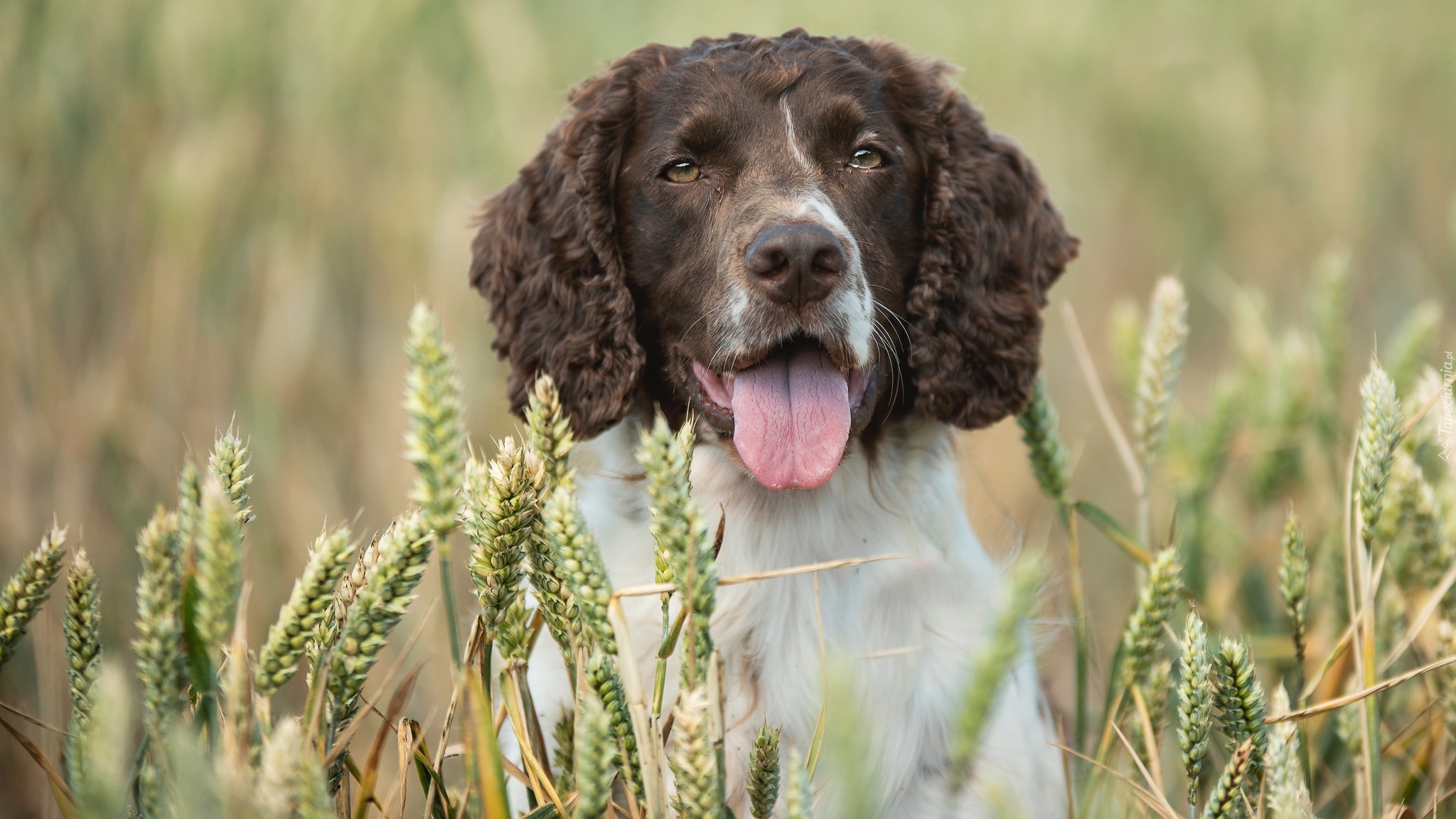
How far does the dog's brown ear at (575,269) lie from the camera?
3.03 metres

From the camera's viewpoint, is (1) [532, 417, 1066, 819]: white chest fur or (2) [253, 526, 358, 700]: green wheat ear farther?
(1) [532, 417, 1066, 819]: white chest fur

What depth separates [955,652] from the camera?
2848mm

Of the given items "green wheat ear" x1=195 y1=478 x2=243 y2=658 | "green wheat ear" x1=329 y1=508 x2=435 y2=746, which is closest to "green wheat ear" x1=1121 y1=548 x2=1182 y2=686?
"green wheat ear" x1=329 y1=508 x2=435 y2=746

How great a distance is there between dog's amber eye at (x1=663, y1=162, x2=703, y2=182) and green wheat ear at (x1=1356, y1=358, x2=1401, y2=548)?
168 centimetres

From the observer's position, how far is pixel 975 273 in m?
3.17

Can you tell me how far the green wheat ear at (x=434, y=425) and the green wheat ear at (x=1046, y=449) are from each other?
157 centimetres

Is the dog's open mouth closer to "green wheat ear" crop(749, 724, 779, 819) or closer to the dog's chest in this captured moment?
the dog's chest

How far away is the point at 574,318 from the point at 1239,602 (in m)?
2.49

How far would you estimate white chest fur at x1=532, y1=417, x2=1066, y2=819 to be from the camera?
2.75 m

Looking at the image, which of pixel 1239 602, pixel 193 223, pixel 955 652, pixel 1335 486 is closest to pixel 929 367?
pixel 955 652

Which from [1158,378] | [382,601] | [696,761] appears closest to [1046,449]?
[1158,378]

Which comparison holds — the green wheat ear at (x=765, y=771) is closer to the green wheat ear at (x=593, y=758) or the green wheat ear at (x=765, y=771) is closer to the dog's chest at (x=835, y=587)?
the green wheat ear at (x=593, y=758)

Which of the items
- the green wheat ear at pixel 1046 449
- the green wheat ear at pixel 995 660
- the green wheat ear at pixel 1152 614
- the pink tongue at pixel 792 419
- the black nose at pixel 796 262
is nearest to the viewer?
the green wheat ear at pixel 995 660

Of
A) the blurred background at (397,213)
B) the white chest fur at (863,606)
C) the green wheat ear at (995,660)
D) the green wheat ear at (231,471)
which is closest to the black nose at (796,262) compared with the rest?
the white chest fur at (863,606)
